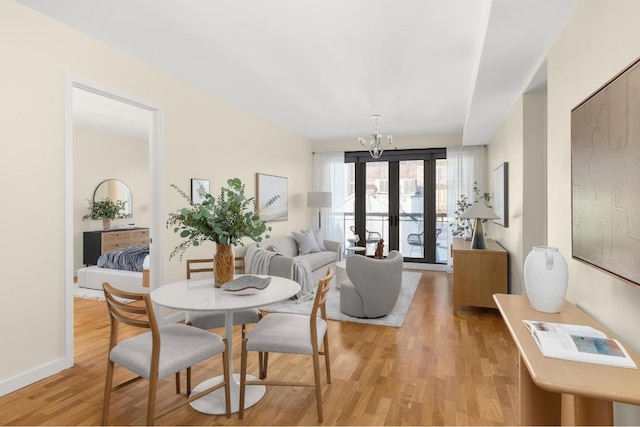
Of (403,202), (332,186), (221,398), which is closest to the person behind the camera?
(221,398)

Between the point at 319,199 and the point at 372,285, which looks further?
the point at 319,199

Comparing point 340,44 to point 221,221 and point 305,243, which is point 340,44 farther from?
point 305,243

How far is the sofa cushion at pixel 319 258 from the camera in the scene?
5496 mm

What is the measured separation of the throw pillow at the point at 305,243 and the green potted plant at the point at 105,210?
3.31 meters

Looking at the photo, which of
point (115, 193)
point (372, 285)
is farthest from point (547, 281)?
point (115, 193)

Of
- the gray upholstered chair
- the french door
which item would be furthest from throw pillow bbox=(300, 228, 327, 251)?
the gray upholstered chair

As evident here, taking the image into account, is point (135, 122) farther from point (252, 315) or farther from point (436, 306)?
point (436, 306)

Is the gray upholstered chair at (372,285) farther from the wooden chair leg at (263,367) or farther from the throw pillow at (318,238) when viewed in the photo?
the throw pillow at (318,238)

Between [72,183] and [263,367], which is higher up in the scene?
[72,183]

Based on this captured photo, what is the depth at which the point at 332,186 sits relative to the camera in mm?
7477

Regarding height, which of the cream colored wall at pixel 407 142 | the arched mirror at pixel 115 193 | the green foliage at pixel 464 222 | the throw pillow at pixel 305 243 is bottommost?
the throw pillow at pixel 305 243

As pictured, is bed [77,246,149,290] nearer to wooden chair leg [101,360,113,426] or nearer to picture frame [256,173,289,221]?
picture frame [256,173,289,221]

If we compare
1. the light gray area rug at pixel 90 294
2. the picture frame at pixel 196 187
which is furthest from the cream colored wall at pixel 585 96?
the light gray area rug at pixel 90 294

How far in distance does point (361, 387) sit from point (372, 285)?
59.1 inches
